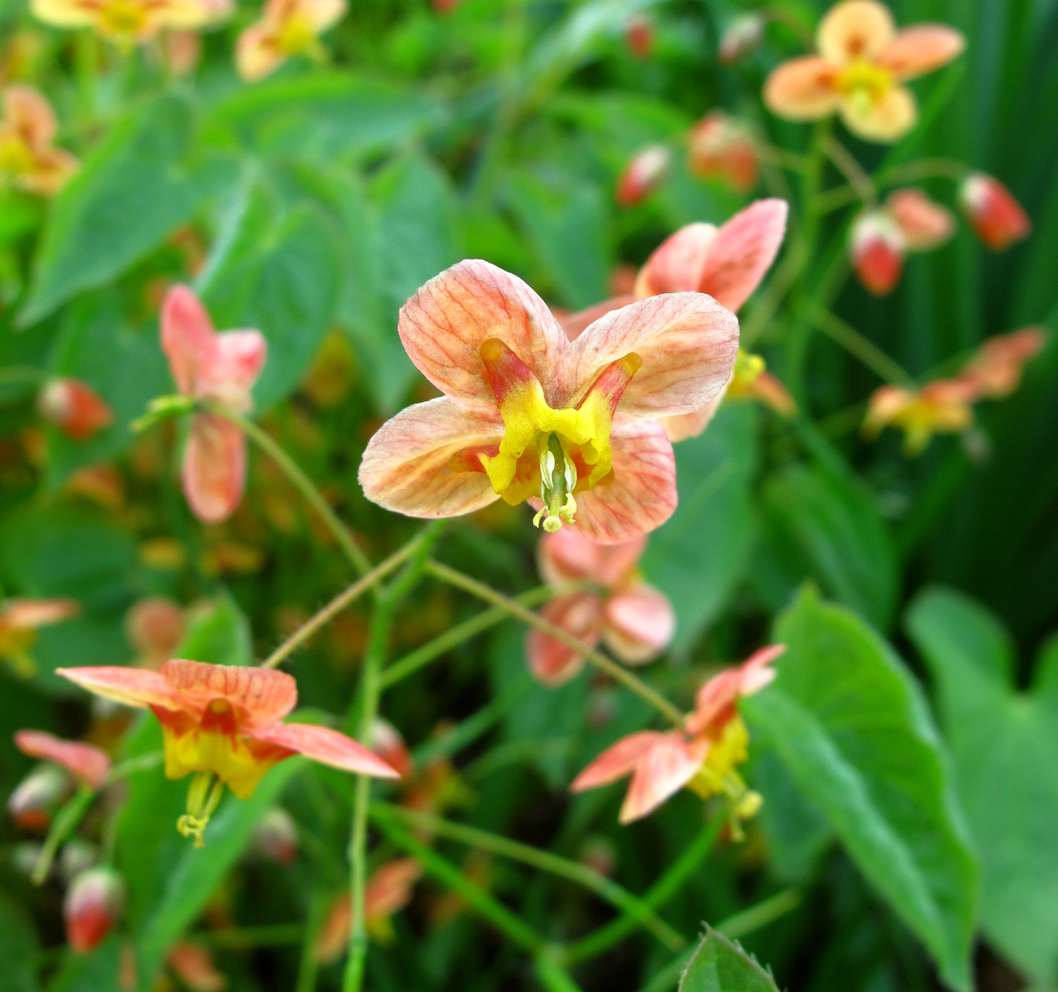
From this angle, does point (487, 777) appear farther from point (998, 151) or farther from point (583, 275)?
point (998, 151)

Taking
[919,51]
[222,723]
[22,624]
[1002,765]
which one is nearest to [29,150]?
[22,624]

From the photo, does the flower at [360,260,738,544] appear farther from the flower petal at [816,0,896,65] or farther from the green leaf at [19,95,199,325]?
the flower petal at [816,0,896,65]

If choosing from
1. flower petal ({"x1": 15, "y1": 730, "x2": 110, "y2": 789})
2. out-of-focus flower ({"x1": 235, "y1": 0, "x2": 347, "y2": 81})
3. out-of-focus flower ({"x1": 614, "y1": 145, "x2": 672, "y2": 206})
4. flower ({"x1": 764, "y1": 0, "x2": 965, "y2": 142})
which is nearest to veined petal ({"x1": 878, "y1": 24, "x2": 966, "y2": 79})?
flower ({"x1": 764, "y1": 0, "x2": 965, "y2": 142})

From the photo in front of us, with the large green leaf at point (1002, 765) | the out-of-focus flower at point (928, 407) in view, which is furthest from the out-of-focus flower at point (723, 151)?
the large green leaf at point (1002, 765)

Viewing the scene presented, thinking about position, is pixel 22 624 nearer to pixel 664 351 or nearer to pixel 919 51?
pixel 664 351

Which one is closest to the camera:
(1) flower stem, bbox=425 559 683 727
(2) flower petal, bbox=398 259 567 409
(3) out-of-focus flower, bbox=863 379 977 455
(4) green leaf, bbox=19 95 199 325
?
(2) flower petal, bbox=398 259 567 409
